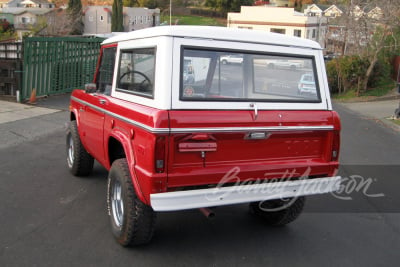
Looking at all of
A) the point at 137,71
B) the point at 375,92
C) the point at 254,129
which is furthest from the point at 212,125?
the point at 375,92

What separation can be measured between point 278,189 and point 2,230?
9.54 feet

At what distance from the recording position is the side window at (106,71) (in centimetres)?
493

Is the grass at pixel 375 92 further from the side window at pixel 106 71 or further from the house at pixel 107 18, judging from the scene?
the house at pixel 107 18

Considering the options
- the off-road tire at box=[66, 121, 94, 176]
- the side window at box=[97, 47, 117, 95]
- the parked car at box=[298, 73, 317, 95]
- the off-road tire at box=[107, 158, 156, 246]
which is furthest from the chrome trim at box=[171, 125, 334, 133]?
the off-road tire at box=[66, 121, 94, 176]

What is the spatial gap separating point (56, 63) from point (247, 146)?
1218 cm

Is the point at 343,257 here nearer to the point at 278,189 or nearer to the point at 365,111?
the point at 278,189

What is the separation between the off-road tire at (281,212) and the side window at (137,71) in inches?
75.6

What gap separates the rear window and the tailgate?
22 cm

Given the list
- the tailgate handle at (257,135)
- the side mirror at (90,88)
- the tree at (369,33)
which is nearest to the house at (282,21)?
the tree at (369,33)

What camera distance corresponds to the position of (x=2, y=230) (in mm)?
4441

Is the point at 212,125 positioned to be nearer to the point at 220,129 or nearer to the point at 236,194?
the point at 220,129

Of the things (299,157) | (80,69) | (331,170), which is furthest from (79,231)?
(80,69)

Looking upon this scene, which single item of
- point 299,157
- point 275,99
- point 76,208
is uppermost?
point 275,99

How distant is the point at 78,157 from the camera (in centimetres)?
613
